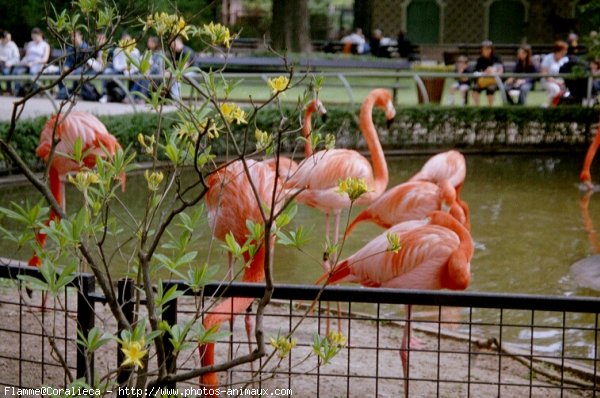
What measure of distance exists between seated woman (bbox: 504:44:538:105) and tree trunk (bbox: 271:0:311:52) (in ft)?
32.2

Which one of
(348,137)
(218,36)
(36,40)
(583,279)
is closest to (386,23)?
(36,40)

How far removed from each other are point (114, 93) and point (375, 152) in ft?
34.2

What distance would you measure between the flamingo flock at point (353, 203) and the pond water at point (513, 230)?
2.23 ft

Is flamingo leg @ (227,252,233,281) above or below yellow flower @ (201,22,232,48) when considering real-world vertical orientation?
below

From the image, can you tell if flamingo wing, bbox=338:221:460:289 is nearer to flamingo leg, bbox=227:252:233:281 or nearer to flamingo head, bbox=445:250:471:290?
flamingo head, bbox=445:250:471:290

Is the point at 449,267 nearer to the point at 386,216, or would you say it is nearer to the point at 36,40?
the point at 386,216

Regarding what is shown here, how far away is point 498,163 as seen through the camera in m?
13.1

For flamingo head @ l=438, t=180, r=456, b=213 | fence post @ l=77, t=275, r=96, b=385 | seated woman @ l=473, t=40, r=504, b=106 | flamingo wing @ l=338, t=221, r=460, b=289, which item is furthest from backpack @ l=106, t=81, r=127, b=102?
fence post @ l=77, t=275, r=96, b=385

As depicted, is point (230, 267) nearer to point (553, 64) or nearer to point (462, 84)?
point (462, 84)

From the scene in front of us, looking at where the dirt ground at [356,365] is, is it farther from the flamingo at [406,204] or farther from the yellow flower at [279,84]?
the yellow flower at [279,84]

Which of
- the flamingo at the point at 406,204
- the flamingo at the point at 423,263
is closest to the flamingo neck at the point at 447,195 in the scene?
the flamingo at the point at 406,204

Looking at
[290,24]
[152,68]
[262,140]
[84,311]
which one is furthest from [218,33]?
[290,24]

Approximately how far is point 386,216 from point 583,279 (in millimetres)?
1565

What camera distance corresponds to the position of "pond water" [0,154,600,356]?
276 inches
